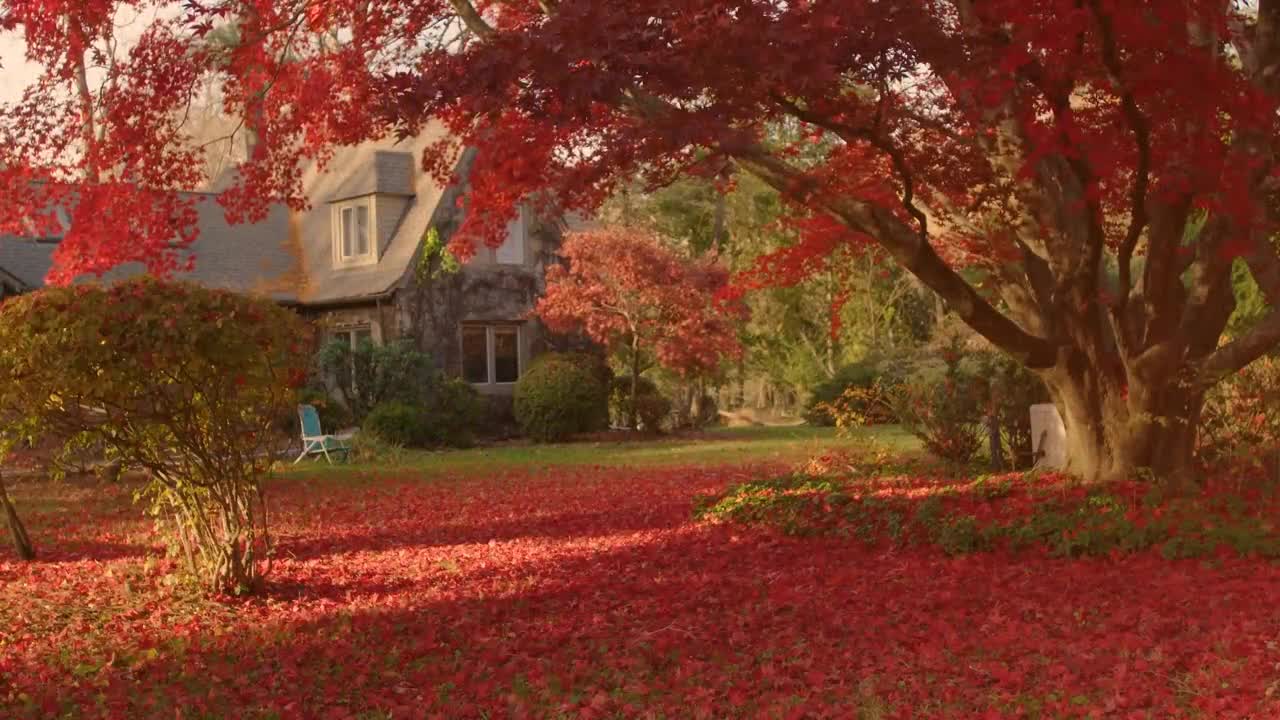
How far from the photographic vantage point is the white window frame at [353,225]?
28078mm

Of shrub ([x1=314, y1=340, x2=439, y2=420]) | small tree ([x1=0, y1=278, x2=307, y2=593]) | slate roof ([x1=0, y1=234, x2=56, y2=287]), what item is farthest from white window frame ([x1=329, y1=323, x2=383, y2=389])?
small tree ([x1=0, y1=278, x2=307, y2=593])

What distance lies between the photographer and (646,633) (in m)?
7.81

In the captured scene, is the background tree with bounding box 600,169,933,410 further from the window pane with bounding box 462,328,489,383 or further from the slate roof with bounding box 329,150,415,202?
the window pane with bounding box 462,328,489,383

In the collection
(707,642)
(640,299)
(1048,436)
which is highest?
(640,299)

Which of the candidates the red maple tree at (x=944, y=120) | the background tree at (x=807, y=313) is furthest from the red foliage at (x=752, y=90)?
the background tree at (x=807, y=313)

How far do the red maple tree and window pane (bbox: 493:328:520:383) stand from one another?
524 inches

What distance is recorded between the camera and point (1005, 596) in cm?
852

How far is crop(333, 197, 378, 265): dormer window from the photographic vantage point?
28312 mm

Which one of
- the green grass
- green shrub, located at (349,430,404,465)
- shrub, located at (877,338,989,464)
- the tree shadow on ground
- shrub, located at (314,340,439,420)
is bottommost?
the tree shadow on ground

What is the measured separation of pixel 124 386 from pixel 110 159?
7.93 m

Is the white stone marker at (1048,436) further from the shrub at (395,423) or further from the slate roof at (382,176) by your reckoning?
the slate roof at (382,176)

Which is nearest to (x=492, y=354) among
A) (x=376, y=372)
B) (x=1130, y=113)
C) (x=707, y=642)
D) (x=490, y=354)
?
(x=490, y=354)

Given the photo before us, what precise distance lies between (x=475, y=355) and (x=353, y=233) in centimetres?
374

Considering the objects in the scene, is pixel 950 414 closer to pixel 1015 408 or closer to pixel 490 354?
pixel 1015 408
